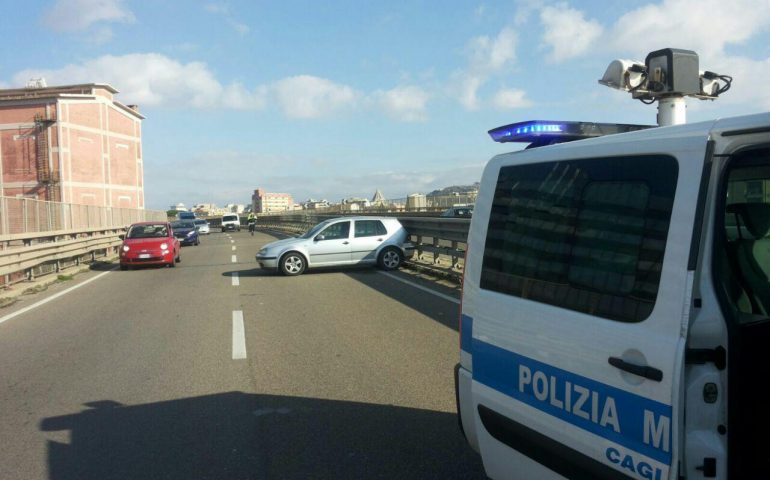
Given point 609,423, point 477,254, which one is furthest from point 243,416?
point 609,423

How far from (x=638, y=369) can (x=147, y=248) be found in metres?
19.3

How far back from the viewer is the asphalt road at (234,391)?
435 cm

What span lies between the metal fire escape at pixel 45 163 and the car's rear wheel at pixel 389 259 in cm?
5312

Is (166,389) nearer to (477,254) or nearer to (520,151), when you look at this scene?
(477,254)

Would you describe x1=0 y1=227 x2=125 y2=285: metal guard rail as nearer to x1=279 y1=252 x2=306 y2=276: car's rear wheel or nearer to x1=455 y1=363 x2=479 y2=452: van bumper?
x1=279 y1=252 x2=306 y2=276: car's rear wheel

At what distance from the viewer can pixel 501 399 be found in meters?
3.11

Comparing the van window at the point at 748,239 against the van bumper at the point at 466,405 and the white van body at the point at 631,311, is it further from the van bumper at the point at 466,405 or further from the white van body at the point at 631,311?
the van bumper at the point at 466,405

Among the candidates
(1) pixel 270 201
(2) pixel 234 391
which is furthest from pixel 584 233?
(1) pixel 270 201

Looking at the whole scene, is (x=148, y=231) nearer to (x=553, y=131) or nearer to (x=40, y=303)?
(x=40, y=303)

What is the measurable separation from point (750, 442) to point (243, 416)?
13.3 feet

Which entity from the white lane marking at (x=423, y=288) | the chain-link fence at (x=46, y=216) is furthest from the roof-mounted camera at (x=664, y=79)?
the chain-link fence at (x=46, y=216)

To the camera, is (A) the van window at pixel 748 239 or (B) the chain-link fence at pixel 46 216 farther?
(B) the chain-link fence at pixel 46 216

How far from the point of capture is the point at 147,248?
1962 cm

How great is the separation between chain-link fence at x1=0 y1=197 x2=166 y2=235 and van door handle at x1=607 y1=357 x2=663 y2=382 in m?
15.8
